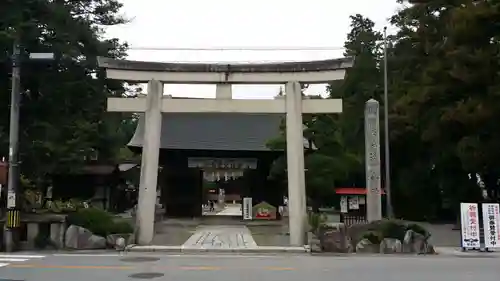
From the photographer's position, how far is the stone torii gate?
803 inches

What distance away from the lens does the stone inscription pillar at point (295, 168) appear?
20.1 metres

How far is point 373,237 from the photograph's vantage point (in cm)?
1891

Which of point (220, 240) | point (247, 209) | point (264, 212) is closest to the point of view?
point (220, 240)

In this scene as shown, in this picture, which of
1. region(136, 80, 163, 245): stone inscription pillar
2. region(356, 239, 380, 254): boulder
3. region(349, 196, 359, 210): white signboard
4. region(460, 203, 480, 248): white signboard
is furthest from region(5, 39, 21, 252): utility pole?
region(460, 203, 480, 248): white signboard

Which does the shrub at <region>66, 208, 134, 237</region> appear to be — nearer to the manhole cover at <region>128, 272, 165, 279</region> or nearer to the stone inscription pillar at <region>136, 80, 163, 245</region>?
the stone inscription pillar at <region>136, 80, 163, 245</region>

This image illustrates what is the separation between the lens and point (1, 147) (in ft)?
69.4

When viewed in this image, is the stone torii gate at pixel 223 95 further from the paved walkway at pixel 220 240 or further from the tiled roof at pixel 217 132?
the tiled roof at pixel 217 132

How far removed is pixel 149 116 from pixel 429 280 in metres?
12.2

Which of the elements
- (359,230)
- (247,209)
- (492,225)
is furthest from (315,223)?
(247,209)

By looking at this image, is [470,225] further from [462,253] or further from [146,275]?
[146,275]

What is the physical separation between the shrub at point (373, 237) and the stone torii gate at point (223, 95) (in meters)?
2.37

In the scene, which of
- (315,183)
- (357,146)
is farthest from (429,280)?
(357,146)

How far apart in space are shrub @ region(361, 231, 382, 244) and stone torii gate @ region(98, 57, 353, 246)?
237 centimetres

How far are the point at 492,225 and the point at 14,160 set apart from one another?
54.2ft
